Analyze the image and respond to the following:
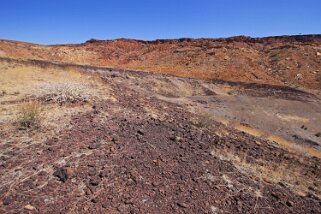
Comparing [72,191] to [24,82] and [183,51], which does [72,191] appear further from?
[183,51]

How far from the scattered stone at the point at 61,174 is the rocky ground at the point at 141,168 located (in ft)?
0.05

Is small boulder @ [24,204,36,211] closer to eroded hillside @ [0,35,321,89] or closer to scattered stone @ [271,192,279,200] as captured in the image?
scattered stone @ [271,192,279,200]

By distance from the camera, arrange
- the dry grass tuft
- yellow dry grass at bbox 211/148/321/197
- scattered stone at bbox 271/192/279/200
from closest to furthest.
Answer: scattered stone at bbox 271/192/279/200 → yellow dry grass at bbox 211/148/321/197 → the dry grass tuft

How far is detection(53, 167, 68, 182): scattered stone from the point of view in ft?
13.7

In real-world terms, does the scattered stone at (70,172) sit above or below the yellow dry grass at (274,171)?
above

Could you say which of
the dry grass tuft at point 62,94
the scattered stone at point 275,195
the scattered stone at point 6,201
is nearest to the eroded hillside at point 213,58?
the dry grass tuft at point 62,94

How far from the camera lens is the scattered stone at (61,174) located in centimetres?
418

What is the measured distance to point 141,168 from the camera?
482 centimetres

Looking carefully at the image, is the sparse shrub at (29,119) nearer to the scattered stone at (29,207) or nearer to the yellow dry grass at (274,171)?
the scattered stone at (29,207)

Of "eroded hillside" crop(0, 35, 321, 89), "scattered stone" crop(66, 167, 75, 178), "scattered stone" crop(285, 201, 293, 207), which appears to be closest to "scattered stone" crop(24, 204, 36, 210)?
"scattered stone" crop(66, 167, 75, 178)

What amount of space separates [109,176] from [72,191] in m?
0.63

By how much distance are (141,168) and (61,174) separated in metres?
1.23

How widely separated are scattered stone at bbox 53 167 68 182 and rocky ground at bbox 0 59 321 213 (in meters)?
0.02

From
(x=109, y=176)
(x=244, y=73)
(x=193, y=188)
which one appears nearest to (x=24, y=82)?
(x=109, y=176)
